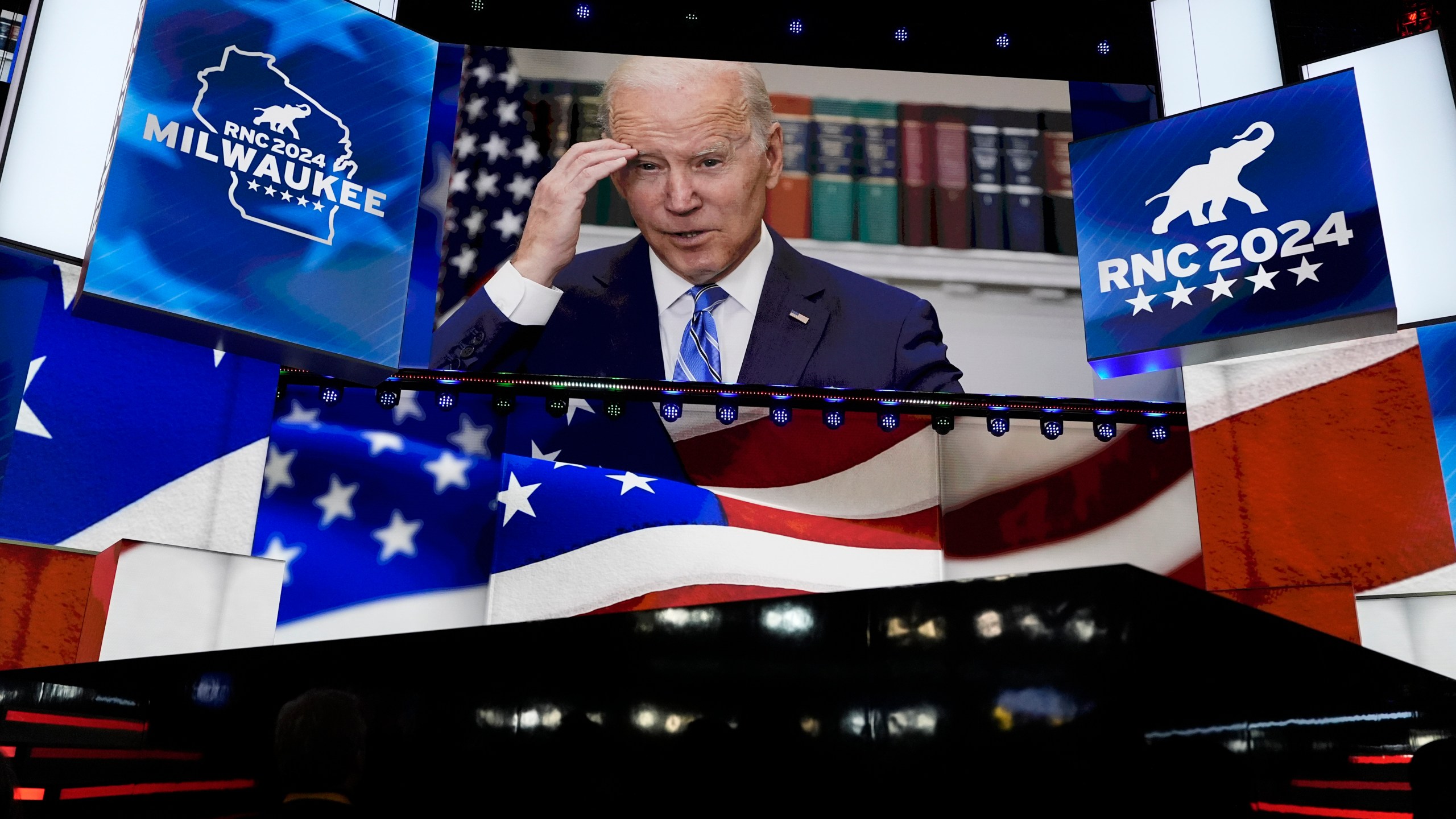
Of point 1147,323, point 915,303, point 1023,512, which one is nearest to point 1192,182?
point 1147,323

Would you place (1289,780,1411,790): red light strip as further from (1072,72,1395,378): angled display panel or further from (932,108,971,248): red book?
(932,108,971,248): red book

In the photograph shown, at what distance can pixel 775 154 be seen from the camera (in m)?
7.35

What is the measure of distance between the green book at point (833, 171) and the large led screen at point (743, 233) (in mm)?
13

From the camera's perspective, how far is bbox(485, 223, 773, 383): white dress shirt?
22.7 ft

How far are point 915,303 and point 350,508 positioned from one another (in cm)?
367

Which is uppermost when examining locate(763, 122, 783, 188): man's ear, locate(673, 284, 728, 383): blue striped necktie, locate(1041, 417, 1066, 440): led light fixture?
locate(763, 122, 783, 188): man's ear

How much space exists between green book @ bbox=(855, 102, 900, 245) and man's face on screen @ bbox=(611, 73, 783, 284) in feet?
2.33

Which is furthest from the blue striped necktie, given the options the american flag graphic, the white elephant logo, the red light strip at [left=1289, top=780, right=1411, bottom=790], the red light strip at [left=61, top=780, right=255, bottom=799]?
the red light strip at [left=1289, top=780, right=1411, bottom=790]

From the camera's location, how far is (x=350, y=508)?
266 inches

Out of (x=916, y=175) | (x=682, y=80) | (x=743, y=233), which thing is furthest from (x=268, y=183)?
(x=916, y=175)

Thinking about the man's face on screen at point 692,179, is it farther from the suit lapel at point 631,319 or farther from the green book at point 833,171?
the green book at point 833,171

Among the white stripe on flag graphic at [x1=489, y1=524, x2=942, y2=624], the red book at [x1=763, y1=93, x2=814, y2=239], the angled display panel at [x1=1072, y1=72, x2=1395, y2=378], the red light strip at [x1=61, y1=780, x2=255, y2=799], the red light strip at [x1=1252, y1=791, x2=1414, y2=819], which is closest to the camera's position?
the red light strip at [x1=1252, y1=791, x2=1414, y2=819]

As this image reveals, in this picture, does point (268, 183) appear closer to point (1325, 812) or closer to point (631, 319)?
point (631, 319)

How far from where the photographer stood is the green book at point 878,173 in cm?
728
